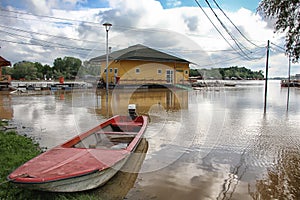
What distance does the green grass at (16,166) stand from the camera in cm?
364

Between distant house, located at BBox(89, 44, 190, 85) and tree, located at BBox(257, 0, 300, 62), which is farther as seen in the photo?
distant house, located at BBox(89, 44, 190, 85)

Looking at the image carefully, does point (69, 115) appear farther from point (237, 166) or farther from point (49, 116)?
point (237, 166)

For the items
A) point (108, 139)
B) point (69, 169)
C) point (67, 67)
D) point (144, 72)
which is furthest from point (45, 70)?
point (69, 169)

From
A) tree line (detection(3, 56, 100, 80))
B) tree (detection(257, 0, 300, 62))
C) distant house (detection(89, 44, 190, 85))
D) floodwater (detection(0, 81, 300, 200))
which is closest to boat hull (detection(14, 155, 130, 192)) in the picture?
floodwater (detection(0, 81, 300, 200))

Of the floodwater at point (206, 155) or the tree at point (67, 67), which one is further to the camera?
the tree at point (67, 67)

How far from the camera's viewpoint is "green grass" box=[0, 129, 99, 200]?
143 inches

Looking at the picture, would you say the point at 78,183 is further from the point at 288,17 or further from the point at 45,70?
the point at 45,70

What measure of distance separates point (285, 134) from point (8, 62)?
23.1 metres

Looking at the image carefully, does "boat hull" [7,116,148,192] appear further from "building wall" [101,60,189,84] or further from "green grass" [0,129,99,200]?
"building wall" [101,60,189,84]

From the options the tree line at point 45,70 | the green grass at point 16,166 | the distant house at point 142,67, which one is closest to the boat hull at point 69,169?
the green grass at point 16,166

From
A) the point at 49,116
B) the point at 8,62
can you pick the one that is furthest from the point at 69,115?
the point at 8,62

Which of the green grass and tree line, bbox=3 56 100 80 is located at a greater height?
tree line, bbox=3 56 100 80

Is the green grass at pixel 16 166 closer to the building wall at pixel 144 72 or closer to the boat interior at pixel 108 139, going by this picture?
the boat interior at pixel 108 139

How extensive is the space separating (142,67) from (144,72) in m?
0.67
